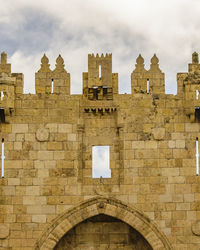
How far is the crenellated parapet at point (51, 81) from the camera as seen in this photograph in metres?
19.7

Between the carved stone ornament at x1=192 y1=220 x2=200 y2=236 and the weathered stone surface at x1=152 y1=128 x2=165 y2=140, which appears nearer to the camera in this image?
the carved stone ornament at x1=192 y1=220 x2=200 y2=236

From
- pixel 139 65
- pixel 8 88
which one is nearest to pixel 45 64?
pixel 8 88

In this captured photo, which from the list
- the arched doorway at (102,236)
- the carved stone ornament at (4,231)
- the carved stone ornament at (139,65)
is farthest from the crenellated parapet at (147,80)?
the carved stone ornament at (4,231)

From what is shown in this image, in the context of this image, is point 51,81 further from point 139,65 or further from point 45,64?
point 139,65

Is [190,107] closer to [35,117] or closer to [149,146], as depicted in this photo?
[149,146]

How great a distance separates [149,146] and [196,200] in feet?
8.08

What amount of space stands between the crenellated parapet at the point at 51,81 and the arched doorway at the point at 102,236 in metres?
4.75

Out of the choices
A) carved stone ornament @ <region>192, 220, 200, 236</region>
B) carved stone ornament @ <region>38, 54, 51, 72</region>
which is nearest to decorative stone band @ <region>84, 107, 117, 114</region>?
carved stone ornament @ <region>38, 54, 51, 72</region>

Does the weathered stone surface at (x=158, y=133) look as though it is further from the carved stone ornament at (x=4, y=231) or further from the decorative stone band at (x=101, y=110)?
the carved stone ornament at (x=4, y=231)

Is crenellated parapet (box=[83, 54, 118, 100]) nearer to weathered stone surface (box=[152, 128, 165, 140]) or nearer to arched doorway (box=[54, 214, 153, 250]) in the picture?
weathered stone surface (box=[152, 128, 165, 140])

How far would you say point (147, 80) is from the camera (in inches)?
776

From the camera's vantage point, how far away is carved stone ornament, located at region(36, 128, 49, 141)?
1922 cm

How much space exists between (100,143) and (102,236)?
3278 mm

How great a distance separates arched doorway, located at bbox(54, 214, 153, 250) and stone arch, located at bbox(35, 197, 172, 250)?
548mm
